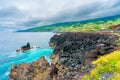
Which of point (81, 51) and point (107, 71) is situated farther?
point (81, 51)

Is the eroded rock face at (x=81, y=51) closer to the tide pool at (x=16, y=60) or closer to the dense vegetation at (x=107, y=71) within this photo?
the tide pool at (x=16, y=60)

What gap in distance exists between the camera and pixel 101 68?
52.1 ft

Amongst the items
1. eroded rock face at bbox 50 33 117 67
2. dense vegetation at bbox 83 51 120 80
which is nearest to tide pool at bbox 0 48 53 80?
eroded rock face at bbox 50 33 117 67

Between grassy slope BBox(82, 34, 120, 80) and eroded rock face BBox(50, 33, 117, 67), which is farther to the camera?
eroded rock face BBox(50, 33, 117, 67)

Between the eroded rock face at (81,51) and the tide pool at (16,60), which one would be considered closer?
the eroded rock face at (81,51)

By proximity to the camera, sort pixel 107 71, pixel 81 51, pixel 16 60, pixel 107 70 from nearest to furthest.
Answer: pixel 107 71
pixel 107 70
pixel 81 51
pixel 16 60

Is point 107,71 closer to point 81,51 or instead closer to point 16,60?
point 81,51

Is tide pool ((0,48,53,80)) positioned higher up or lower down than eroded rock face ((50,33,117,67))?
lower down

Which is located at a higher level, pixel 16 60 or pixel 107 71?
pixel 107 71

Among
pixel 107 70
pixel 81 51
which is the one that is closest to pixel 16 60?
pixel 81 51

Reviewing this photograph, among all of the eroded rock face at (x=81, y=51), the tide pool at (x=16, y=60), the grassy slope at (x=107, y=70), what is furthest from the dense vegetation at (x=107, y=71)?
the tide pool at (x=16, y=60)

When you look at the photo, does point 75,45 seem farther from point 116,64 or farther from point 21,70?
point 116,64

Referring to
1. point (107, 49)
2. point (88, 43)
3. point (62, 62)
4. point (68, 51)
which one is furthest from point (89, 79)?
point (88, 43)

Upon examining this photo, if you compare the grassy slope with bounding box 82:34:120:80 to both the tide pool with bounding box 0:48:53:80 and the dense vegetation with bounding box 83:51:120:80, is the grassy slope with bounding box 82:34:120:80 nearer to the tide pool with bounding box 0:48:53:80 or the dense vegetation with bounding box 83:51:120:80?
the dense vegetation with bounding box 83:51:120:80
